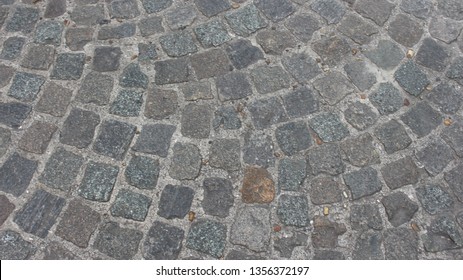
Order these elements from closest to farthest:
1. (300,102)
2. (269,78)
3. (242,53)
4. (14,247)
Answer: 1. (14,247)
2. (300,102)
3. (269,78)
4. (242,53)

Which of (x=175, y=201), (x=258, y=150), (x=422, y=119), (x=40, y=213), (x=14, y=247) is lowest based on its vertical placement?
(x=14, y=247)

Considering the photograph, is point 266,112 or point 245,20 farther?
point 245,20

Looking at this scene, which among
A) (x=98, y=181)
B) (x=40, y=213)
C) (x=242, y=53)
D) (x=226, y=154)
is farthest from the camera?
(x=242, y=53)

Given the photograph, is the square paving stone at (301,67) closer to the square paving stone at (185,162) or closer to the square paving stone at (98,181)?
the square paving stone at (185,162)

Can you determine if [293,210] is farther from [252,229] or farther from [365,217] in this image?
[365,217]

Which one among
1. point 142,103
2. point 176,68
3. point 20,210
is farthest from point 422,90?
point 20,210

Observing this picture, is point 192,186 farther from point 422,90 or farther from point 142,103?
point 422,90

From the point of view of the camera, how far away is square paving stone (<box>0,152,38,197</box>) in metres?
3.28

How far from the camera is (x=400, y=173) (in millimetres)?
3389

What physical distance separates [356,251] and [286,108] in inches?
46.9

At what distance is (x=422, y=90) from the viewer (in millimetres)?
3723

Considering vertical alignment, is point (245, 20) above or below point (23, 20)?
above

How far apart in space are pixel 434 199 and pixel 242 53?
187 centimetres

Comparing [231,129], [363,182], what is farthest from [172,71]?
[363,182]
